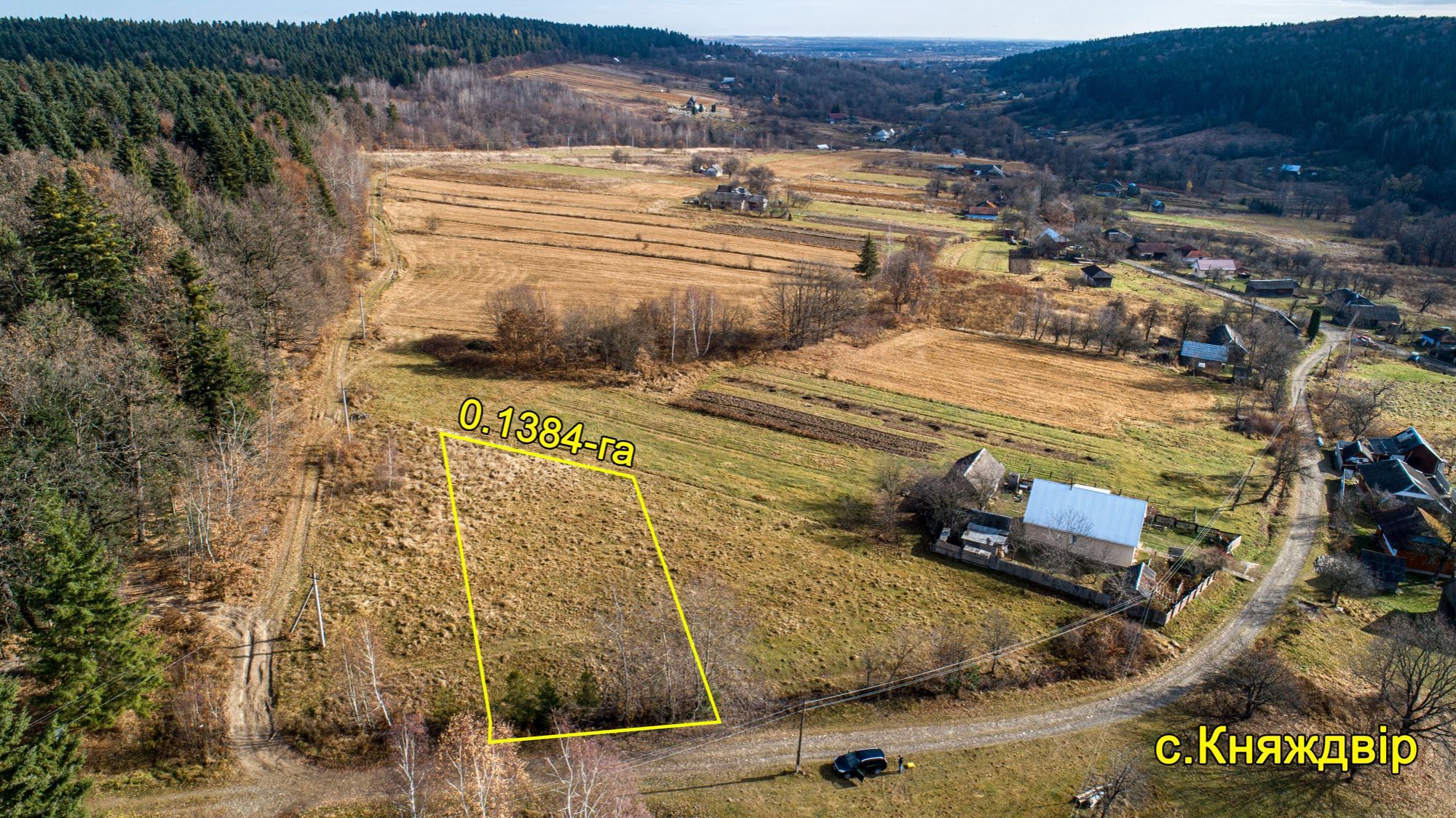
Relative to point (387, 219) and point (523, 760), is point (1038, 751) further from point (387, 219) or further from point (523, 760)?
point (387, 219)

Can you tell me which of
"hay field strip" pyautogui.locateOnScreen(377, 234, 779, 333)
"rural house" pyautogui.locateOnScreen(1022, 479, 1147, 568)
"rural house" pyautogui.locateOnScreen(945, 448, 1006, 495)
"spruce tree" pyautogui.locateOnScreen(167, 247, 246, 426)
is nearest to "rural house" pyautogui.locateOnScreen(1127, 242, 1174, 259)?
"hay field strip" pyautogui.locateOnScreen(377, 234, 779, 333)

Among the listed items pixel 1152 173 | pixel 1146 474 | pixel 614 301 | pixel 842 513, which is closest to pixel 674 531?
pixel 842 513

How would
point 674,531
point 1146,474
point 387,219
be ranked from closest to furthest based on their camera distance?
point 674,531
point 1146,474
point 387,219

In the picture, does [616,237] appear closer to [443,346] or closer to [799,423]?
[443,346]

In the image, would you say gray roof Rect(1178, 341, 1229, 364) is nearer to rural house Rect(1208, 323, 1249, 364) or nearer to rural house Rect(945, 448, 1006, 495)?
rural house Rect(1208, 323, 1249, 364)

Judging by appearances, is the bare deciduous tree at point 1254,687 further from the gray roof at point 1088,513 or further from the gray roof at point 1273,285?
the gray roof at point 1273,285

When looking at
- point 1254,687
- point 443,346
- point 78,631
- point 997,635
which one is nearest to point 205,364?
point 78,631

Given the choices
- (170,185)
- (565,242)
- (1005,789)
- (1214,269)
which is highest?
(170,185)
